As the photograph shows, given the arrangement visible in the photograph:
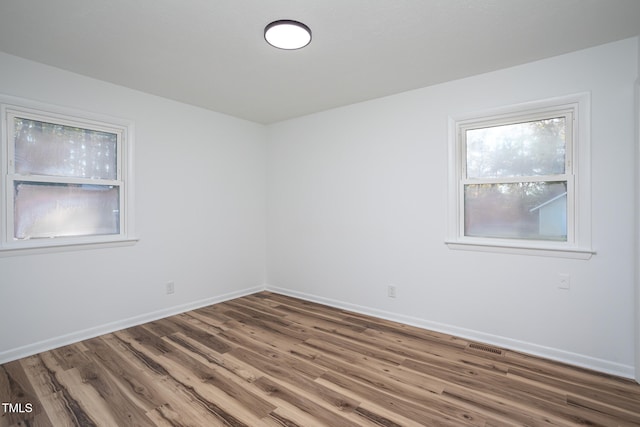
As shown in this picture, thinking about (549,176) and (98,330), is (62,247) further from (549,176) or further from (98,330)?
(549,176)

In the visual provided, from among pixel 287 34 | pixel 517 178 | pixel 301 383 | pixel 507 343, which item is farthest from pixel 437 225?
pixel 287 34

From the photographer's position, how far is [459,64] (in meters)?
2.87

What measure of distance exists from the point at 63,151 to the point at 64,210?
1.88 feet

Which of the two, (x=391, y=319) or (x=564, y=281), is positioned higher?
(x=564, y=281)

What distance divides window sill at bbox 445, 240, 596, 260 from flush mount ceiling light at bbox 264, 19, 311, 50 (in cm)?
233

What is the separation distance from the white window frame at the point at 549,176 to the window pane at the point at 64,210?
359cm

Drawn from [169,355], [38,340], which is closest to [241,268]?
[169,355]

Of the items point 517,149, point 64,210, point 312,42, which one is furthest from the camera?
point 64,210

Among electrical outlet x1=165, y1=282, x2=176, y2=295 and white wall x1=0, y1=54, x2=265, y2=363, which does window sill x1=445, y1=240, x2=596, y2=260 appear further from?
electrical outlet x1=165, y1=282, x2=176, y2=295

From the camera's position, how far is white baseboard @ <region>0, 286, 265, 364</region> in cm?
273

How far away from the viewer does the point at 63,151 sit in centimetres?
307

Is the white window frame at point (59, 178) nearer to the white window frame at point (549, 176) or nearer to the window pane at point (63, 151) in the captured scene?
the window pane at point (63, 151)

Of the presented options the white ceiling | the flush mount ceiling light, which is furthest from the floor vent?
the flush mount ceiling light

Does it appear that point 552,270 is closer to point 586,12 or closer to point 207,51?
point 586,12
